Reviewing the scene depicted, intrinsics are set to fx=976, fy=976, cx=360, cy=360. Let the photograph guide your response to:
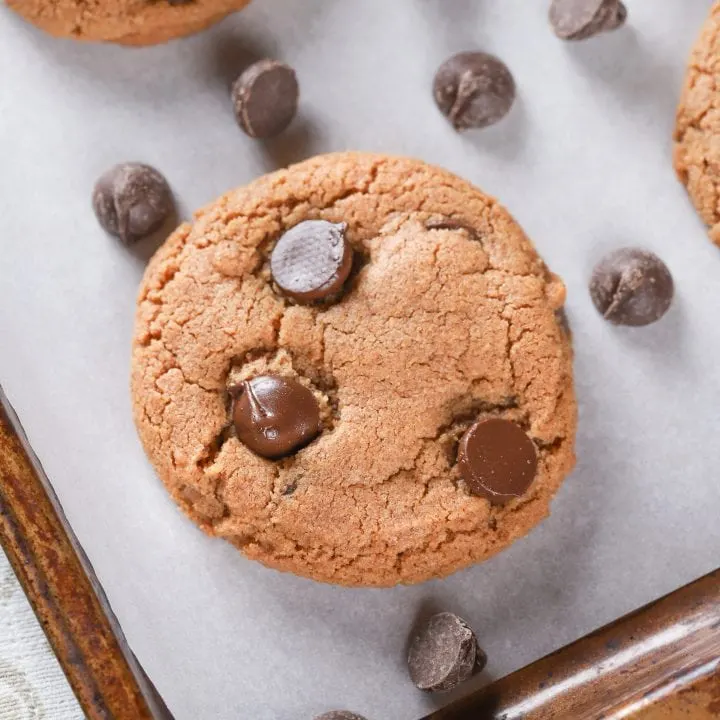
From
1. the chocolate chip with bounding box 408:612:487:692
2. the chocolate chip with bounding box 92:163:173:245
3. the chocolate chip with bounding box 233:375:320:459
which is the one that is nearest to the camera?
the chocolate chip with bounding box 233:375:320:459

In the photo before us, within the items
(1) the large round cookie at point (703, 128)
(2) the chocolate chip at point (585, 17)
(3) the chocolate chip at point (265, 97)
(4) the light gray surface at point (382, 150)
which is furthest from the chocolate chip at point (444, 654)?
(2) the chocolate chip at point (585, 17)

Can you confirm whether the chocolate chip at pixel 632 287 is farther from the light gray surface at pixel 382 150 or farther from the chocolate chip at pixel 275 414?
the chocolate chip at pixel 275 414

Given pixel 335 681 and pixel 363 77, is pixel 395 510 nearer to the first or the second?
pixel 335 681

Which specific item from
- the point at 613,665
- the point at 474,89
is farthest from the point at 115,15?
the point at 613,665

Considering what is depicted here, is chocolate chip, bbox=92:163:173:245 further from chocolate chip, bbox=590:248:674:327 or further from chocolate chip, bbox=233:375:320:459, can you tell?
chocolate chip, bbox=590:248:674:327

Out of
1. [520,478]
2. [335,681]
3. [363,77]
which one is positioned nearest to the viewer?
[520,478]

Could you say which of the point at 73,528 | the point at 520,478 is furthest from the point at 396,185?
the point at 73,528

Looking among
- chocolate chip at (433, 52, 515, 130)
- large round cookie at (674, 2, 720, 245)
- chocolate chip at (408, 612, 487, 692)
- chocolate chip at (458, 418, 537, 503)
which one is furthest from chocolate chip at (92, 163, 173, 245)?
large round cookie at (674, 2, 720, 245)
